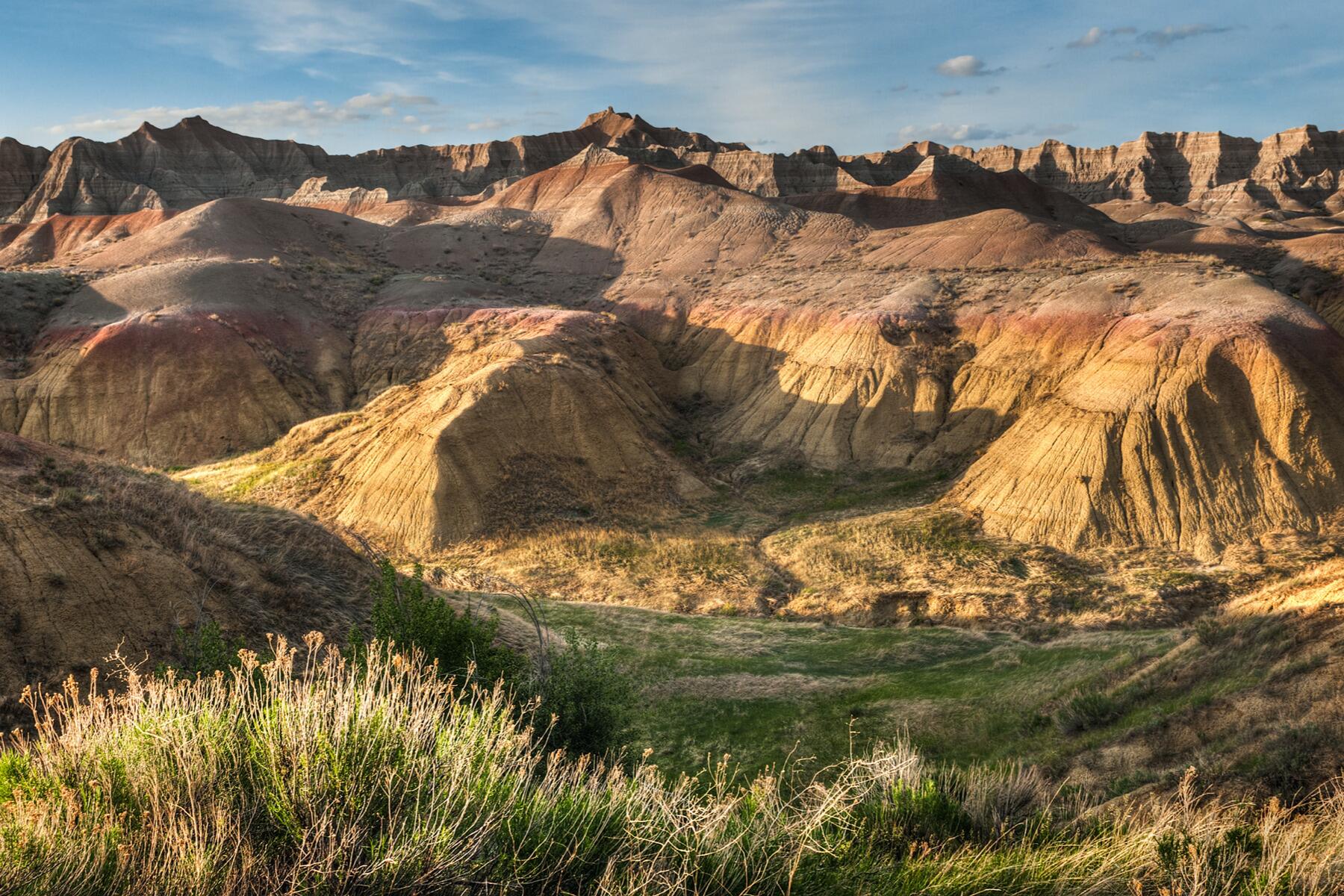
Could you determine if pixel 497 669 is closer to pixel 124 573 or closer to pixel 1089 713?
pixel 124 573

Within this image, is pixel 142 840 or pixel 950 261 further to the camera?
pixel 950 261

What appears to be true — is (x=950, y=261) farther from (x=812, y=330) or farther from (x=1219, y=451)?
(x=1219, y=451)

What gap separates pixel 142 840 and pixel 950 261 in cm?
5349

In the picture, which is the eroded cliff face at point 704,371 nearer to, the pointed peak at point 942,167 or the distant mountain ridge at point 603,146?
the pointed peak at point 942,167

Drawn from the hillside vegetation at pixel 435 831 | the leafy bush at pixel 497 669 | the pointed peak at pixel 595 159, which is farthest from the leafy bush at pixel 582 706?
the pointed peak at pixel 595 159

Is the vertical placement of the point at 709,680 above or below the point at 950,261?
below

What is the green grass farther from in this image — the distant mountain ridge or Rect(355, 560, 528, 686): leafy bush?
the distant mountain ridge

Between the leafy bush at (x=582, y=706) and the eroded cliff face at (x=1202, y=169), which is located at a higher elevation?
the eroded cliff face at (x=1202, y=169)

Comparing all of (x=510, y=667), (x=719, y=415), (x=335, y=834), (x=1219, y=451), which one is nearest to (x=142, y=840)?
(x=335, y=834)

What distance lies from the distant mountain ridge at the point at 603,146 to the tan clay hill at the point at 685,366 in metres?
29.8

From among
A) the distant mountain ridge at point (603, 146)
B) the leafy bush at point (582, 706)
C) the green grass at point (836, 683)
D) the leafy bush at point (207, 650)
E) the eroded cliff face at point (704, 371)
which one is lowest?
the green grass at point (836, 683)

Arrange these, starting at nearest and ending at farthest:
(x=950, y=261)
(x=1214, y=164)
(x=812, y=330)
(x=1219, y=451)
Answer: (x=1219, y=451) → (x=812, y=330) → (x=950, y=261) → (x=1214, y=164)

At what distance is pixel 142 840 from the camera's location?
611 centimetres

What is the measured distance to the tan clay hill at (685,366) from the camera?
32.4m
